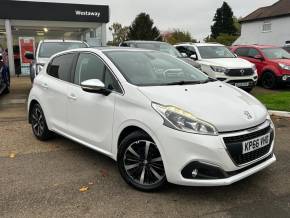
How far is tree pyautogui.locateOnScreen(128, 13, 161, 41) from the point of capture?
50.4 metres

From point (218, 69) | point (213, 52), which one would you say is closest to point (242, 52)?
point (213, 52)

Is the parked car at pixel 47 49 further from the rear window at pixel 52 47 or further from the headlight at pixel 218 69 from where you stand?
the headlight at pixel 218 69

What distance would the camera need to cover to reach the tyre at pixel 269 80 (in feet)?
41.1

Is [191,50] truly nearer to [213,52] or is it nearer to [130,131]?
[213,52]

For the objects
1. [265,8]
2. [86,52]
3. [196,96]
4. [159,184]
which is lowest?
[159,184]

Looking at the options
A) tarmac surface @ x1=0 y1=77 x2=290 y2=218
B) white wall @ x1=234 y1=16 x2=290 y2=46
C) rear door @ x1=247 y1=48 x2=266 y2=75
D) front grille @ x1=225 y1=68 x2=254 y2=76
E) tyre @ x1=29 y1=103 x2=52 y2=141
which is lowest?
tarmac surface @ x1=0 y1=77 x2=290 y2=218

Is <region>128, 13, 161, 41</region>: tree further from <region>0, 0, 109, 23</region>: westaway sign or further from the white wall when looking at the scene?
<region>0, 0, 109, 23</region>: westaway sign

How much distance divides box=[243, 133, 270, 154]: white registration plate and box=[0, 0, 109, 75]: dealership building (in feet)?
62.6

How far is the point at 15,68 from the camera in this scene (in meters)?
21.5

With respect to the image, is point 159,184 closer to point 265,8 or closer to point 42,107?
point 42,107

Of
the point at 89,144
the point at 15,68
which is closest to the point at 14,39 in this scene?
the point at 15,68

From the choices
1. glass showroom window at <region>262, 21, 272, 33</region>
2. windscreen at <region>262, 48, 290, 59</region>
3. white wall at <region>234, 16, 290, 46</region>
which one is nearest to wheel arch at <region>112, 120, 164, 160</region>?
windscreen at <region>262, 48, 290, 59</region>

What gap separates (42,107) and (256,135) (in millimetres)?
3576

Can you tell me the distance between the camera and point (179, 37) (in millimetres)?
57094
